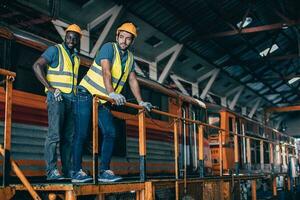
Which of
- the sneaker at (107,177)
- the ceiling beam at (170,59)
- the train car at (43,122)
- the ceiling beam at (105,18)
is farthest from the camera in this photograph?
the ceiling beam at (170,59)

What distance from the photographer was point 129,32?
4758 millimetres

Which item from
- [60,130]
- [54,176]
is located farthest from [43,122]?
[54,176]

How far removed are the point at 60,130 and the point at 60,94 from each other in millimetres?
403

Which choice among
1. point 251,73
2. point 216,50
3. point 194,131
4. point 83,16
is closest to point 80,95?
point 194,131

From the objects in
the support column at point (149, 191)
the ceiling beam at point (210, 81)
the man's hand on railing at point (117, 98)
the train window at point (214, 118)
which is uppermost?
the ceiling beam at point (210, 81)

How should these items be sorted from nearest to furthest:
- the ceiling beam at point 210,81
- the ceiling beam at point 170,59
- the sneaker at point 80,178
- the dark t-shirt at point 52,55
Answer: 1. the sneaker at point 80,178
2. the dark t-shirt at point 52,55
3. the ceiling beam at point 170,59
4. the ceiling beam at point 210,81

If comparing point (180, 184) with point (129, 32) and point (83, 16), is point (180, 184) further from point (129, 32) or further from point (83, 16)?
point (83, 16)

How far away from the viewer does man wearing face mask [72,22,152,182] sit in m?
4.55

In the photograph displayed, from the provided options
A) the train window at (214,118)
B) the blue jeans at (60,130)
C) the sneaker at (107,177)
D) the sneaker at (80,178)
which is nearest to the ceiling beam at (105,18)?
the train window at (214,118)

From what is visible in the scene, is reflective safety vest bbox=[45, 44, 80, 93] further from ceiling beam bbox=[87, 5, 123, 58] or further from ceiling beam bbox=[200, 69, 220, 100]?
ceiling beam bbox=[200, 69, 220, 100]

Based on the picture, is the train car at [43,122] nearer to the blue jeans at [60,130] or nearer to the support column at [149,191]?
the blue jeans at [60,130]

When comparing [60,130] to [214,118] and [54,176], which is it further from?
[214,118]

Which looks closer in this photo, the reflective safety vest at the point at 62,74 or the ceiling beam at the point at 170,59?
the reflective safety vest at the point at 62,74

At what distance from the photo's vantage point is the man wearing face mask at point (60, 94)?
4371 millimetres
